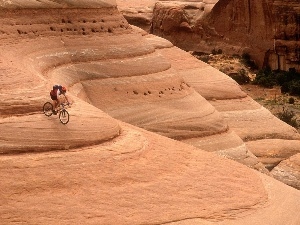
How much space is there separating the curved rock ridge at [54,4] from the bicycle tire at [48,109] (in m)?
5.61

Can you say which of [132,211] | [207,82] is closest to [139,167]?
[132,211]

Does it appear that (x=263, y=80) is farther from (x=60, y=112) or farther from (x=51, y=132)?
(x=51, y=132)

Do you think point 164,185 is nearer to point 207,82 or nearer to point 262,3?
point 207,82

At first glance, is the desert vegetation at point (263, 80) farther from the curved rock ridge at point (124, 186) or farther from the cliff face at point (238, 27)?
the curved rock ridge at point (124, 186)

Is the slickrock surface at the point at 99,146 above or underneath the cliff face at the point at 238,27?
above

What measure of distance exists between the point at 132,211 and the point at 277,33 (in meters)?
39.4

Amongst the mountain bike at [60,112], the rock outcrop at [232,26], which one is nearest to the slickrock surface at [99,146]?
the mountain bike at [60,112]

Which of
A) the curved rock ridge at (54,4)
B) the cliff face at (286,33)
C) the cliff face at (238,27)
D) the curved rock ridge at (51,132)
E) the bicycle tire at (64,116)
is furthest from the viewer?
the cliff face at (238,27)

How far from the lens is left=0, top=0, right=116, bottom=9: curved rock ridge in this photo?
16.8 meters

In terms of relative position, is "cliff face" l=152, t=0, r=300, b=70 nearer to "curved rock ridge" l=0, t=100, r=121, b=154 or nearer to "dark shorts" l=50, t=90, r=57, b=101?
"curved rock ridge" l=0, t=100, r=121, b=154

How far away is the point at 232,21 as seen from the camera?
50906mm

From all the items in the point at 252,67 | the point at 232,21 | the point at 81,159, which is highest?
the point at 81,159

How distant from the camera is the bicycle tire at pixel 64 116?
1172 cm

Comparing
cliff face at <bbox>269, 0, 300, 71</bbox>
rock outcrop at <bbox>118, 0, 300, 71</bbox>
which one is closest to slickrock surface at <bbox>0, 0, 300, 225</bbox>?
cliff face at <bbox>269, 0, 300, 71</bbox>
